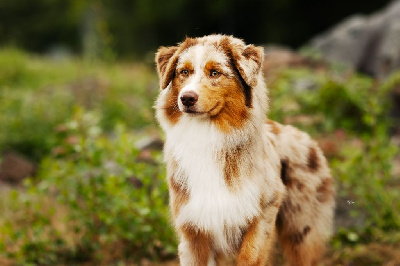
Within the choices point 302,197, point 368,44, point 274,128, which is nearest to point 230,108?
point 274,128

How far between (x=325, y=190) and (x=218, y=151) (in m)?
1.33

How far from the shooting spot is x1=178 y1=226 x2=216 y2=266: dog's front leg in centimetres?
377

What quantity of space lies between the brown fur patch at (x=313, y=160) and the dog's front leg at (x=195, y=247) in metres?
1.12

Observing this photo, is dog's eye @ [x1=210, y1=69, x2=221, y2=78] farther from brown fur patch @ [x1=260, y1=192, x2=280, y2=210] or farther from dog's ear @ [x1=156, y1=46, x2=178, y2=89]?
brown fur patch @ [x1=260, y1=192, x2=280, y2=210]

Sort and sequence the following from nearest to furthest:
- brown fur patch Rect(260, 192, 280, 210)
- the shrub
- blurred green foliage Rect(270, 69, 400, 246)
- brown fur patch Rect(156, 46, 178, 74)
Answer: brown fur patch Rect(260, 192, 280, 210), brown fur patch Rect(156, 46, 178, 74), the shrub, blurred green foliage Rect(270, 69, 400, 246)

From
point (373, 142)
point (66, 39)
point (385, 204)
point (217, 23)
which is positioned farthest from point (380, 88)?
point (66, 39)

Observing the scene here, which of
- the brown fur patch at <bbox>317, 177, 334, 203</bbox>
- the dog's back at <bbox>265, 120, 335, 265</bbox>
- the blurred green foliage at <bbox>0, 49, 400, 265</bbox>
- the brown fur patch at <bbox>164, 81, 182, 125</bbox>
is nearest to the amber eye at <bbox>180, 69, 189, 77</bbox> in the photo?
the brown fur patch at <bbox>164, 81, 182, 125</bbox>

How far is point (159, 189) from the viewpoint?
569 centimetres

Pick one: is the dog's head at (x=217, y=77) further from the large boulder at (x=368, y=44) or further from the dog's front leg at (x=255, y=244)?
the large boulder at (x=368, y=44)

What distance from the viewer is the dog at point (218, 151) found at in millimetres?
3586

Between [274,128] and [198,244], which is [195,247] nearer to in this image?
[198,244]

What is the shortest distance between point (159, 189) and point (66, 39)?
3064 centimetres

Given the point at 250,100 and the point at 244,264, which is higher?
the point at 250,100

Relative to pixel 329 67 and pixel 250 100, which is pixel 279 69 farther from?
pixel 250 100
